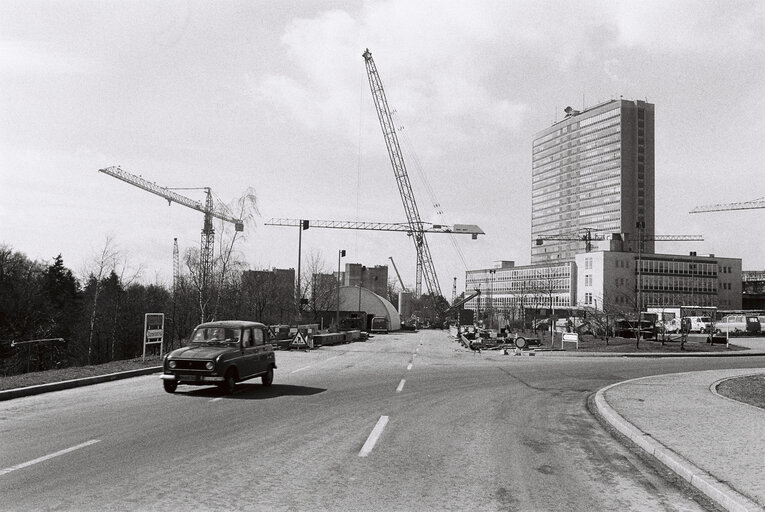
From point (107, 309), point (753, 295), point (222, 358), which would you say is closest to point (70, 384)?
point (222, 358)

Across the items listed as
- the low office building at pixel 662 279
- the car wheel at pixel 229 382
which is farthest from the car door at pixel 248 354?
the low office building at pixel 662 279

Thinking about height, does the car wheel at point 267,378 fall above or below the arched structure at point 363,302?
below

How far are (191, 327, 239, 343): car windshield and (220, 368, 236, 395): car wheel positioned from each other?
1.07 m

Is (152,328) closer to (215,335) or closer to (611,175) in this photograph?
(215,335)

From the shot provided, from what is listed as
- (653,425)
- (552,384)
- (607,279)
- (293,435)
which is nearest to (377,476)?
(293,435)

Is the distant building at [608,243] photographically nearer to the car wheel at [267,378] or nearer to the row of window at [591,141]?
the row of window at [591,141]

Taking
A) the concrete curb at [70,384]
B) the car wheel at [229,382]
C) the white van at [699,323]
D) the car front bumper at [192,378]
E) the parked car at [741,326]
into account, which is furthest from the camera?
the white van at [699,323]

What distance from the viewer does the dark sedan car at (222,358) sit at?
13.3 m

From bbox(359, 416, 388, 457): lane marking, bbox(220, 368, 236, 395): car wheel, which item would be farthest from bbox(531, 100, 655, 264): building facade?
bbox(359, 416, 388, 457): lane marking

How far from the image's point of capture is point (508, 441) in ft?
29.6

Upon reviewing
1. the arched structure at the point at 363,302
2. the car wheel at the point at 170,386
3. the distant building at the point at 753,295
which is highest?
the distant building at the point at 753,295

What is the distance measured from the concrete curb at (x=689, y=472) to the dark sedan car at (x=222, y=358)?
8.17 m

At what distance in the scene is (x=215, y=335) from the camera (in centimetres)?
1481

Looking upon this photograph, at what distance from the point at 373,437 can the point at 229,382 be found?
5605 mm
